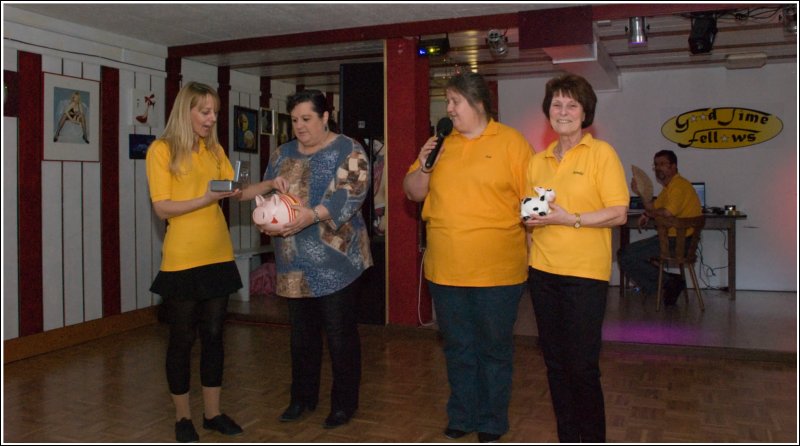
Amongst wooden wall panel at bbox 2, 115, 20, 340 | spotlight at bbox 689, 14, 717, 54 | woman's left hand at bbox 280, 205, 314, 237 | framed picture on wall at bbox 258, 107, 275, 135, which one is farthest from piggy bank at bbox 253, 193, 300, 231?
framed picture on wall at bbox 258, 107, 275, 135

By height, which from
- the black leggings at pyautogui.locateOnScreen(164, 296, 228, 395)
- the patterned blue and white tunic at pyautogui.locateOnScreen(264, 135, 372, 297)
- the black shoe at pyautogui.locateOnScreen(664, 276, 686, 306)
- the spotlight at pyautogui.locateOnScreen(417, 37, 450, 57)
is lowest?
the black shoe at pyautogui.locateOnScreen(664, 276, 686, 306)

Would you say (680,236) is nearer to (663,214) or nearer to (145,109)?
(663,214)

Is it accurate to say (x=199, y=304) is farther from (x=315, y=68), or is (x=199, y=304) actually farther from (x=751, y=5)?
(x=315, y=68)

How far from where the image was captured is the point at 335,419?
352 centimetres

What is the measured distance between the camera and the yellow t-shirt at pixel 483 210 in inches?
121

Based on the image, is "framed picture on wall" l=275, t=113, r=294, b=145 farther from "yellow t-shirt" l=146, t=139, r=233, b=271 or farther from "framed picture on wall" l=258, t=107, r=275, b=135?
"yellow t-shirt" l=146, t=139, r=233, b=271

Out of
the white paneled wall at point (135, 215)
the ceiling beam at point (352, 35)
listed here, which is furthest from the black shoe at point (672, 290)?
the white paneled wall at point (135, 215)

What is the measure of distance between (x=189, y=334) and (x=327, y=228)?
74 centimetres

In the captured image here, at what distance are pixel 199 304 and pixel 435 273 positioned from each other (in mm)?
1019

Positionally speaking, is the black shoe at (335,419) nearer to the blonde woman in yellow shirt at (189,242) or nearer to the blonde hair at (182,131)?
the blonde woman in yellow shirt at (189,242)

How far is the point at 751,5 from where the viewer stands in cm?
500

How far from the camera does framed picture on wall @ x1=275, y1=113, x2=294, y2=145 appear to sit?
8492 mm

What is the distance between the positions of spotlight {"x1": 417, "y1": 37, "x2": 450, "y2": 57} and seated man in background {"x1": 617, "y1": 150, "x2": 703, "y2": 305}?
8.19 feet

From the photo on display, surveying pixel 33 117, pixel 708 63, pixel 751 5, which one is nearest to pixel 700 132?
pixel 708 63
